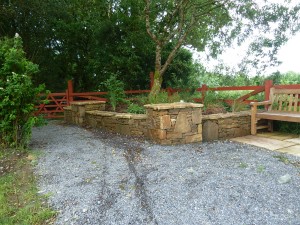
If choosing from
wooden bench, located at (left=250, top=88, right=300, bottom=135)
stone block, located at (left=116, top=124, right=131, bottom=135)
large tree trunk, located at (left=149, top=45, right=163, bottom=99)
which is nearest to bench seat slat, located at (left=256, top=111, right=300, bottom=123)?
wooden bench, located at (left=250, top=88, right=300, bottom=135)

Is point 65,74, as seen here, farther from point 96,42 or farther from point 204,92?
point 204,92

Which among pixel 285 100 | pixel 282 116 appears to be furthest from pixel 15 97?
pixel 285 100

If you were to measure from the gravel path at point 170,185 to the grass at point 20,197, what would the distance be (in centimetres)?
11

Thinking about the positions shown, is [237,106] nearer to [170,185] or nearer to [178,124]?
[178,124]

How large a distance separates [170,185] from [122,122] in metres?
2.55

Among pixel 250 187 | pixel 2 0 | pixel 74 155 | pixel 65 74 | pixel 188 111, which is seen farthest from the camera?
pixel 65 74

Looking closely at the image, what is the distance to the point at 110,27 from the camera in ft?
24.6

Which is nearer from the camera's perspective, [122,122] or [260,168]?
[260,168]

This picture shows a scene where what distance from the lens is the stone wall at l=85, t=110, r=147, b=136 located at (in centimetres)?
446

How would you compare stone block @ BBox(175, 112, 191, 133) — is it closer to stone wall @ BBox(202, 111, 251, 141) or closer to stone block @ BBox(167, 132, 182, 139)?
stone block @ BBox(167, 132, 182, 139)

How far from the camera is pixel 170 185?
2.41 metres

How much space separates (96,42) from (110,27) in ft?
3.13

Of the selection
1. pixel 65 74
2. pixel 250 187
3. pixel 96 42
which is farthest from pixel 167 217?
pixel 65 74

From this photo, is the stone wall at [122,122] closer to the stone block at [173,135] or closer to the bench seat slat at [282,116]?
the stone block at [173,135]
